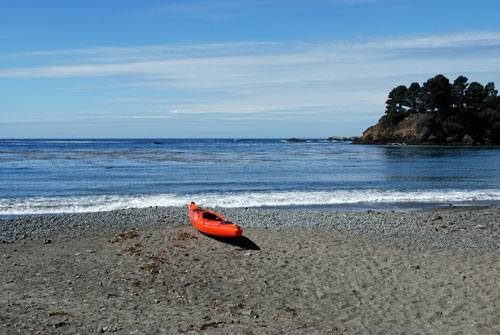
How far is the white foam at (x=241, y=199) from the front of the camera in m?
18.7

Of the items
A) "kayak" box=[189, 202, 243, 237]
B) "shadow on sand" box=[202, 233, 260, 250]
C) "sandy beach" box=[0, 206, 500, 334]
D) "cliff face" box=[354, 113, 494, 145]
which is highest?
"cliff face" box=[354, 113, 494, 145]

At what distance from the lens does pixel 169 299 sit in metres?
8.05

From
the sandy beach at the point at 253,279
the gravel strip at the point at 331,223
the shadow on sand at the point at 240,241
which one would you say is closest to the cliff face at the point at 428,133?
the gravel strip at the point at 331,223

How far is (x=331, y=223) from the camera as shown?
49.1 ft

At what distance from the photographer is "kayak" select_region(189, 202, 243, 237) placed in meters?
11.9

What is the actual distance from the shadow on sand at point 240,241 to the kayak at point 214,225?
0.53 feet

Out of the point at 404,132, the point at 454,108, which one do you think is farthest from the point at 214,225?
the point at 454,108

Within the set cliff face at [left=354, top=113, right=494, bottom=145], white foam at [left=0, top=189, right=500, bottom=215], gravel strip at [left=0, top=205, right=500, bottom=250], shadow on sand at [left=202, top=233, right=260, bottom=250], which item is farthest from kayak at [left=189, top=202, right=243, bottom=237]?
cliff face at [left=354, top=113, right=494, bottom=145]

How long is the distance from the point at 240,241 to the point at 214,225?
93 cm

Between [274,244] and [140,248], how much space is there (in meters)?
3.80

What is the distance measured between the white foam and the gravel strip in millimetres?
2283

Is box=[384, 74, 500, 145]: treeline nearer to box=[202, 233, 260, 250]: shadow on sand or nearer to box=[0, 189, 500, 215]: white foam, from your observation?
box=[0, 189, 500, 215]: white foam

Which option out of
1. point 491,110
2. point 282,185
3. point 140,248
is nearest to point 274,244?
point 140,248

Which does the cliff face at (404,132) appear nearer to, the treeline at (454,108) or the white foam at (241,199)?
the treeline at (454,108)
